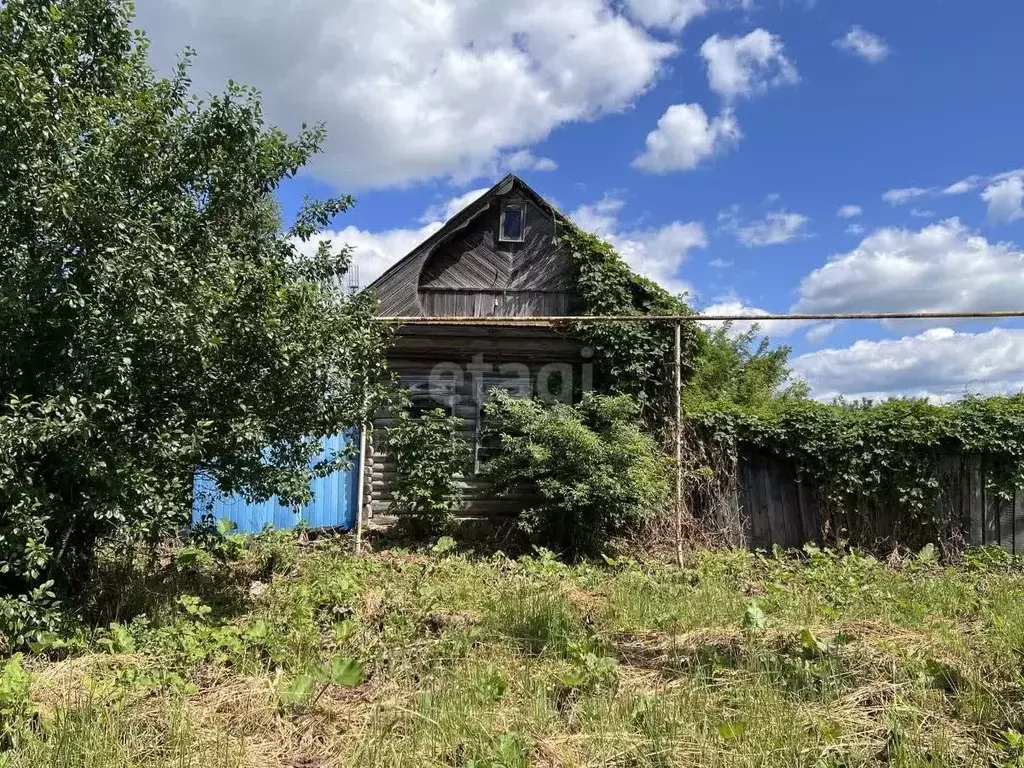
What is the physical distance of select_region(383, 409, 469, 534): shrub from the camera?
970 centimetres

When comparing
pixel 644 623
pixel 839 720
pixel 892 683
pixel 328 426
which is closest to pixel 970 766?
pixel 839 720

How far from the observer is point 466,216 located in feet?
42.8

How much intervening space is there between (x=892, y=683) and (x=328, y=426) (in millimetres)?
4512

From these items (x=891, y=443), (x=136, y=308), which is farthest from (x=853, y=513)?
(x=136, y=308)

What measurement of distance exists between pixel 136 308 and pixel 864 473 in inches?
346

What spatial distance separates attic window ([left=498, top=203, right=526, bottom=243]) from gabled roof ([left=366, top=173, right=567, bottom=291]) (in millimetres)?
262

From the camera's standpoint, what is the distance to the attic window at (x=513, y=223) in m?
13.0

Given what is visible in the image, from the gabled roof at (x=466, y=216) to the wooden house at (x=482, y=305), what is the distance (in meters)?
0.02

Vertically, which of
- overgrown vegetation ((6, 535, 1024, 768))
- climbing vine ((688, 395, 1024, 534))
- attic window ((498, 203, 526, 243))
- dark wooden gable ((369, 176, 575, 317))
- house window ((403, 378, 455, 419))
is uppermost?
attic window ((498, 203, 526, 243))

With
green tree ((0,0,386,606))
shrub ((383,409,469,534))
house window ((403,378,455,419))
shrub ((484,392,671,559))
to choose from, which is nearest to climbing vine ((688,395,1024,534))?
shrub ((484,392,671,559))

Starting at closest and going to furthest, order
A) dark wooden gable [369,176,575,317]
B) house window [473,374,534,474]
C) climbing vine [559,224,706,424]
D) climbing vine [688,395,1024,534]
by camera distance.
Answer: climbing vine [688,395,1024,534] → climbing vine [559,224,706,424] → house window [473,374,534,474] → dark wooden gable [369,176,575,317]

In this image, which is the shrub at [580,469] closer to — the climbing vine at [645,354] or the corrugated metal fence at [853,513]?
the climbing vine at [645,354]

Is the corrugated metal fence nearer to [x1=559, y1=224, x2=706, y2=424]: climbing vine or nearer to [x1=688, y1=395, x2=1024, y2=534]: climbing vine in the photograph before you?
[x1=688, y1=395, x2=1024, y2=534]: climbing vine

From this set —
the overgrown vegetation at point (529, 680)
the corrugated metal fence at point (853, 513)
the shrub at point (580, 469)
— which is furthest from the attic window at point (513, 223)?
the overgrown vegetation at point (529, 680)
